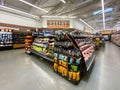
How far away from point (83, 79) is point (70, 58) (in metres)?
0.86

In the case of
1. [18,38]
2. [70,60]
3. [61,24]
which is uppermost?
[61,24]

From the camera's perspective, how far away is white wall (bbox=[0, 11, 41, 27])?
8.62 metres

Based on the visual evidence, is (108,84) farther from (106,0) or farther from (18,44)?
(18,44)

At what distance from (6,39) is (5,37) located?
22cm

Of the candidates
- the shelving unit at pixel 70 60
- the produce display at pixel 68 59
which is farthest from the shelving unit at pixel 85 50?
the produce display at pixel 68 59

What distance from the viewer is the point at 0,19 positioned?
8.38 meters

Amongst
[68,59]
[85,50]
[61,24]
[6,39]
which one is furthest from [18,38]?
[68,59]

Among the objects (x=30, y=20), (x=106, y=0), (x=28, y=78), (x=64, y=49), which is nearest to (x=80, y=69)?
(x=64, y=49)

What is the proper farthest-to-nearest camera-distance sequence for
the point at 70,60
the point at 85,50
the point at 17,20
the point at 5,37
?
the point at 17,20 → the point at 5,37 → the point at 85,50 → the point at 70,60

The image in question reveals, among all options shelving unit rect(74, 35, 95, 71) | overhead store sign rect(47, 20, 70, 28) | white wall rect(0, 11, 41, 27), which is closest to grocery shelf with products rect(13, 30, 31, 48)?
white wall rect(0, 11, 41, 27)

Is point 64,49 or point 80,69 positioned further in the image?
point 64,49

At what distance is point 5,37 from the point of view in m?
8.62

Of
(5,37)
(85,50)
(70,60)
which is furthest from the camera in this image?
(5,37)

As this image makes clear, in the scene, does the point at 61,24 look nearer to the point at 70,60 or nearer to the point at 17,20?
the point at 17,20
